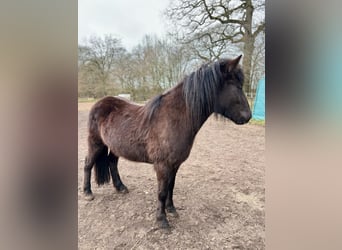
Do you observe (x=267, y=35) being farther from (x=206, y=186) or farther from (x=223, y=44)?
(x=206, y=186)

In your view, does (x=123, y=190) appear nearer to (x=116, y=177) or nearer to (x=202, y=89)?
(x=116, y=177)

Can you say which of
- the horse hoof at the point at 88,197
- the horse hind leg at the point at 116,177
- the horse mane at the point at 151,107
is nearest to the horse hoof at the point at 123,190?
the horse hind leg at the point at 116,177

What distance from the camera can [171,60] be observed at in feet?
2.91

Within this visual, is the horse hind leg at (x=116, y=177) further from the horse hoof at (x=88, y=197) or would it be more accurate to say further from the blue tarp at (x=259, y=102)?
the blue tarp at (x=259, y=102)

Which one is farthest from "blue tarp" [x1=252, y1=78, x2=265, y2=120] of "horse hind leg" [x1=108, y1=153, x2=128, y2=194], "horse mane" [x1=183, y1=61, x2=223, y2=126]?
"horse hind leg" [x1=108, y1=153, x2=128, y2=194]

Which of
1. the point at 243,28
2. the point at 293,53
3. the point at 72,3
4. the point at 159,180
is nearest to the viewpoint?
the point at 293,53

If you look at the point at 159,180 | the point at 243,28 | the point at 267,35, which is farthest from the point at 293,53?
the point at 159,180

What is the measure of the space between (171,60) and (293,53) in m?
0.53

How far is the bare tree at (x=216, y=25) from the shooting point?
80cm

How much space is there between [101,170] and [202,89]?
21.5 inches

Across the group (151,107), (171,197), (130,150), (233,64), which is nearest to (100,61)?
(151,107)

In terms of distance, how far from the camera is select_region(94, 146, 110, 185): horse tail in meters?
0.93

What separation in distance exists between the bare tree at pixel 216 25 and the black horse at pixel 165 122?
0.16ft

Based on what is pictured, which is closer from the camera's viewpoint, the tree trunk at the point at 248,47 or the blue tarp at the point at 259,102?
the blue tarp at the point at 259,102
